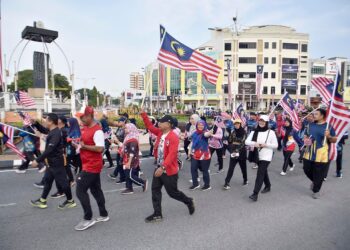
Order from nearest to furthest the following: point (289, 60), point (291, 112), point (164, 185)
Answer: point (164, 185) < point (291, 112) < point (289, 60)

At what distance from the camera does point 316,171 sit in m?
5.43

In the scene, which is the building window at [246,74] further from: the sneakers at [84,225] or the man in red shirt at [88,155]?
the sneakers at [84,225]

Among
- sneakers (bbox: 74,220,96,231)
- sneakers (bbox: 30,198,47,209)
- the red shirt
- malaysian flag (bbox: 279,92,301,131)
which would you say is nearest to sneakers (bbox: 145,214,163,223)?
sneakers (bbox: 74,220,96,231)

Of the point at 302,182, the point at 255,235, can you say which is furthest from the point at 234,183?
the point at 255,235

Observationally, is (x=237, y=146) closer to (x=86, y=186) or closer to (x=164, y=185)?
(x=164, y=185)

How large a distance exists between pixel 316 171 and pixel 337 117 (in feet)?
3.78

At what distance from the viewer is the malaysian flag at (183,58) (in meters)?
7.65

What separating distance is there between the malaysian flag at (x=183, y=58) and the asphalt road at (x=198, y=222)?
3691mm

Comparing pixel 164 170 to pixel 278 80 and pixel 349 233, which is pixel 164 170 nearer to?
pixel 349 233

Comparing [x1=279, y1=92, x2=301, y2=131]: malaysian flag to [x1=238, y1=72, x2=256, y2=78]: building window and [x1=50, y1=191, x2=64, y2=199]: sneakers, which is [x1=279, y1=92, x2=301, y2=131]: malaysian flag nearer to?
[x1=50, y1=191, x2=64, y2=199]: sneakers

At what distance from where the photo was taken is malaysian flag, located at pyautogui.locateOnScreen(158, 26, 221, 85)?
7.65 metres

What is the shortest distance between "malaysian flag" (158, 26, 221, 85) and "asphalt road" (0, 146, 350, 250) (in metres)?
3.69

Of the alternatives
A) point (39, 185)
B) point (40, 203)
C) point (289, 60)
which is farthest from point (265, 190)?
point (289, 60)

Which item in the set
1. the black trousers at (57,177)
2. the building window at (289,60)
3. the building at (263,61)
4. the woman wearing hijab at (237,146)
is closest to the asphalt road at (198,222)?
the black trousers at (57,177)
